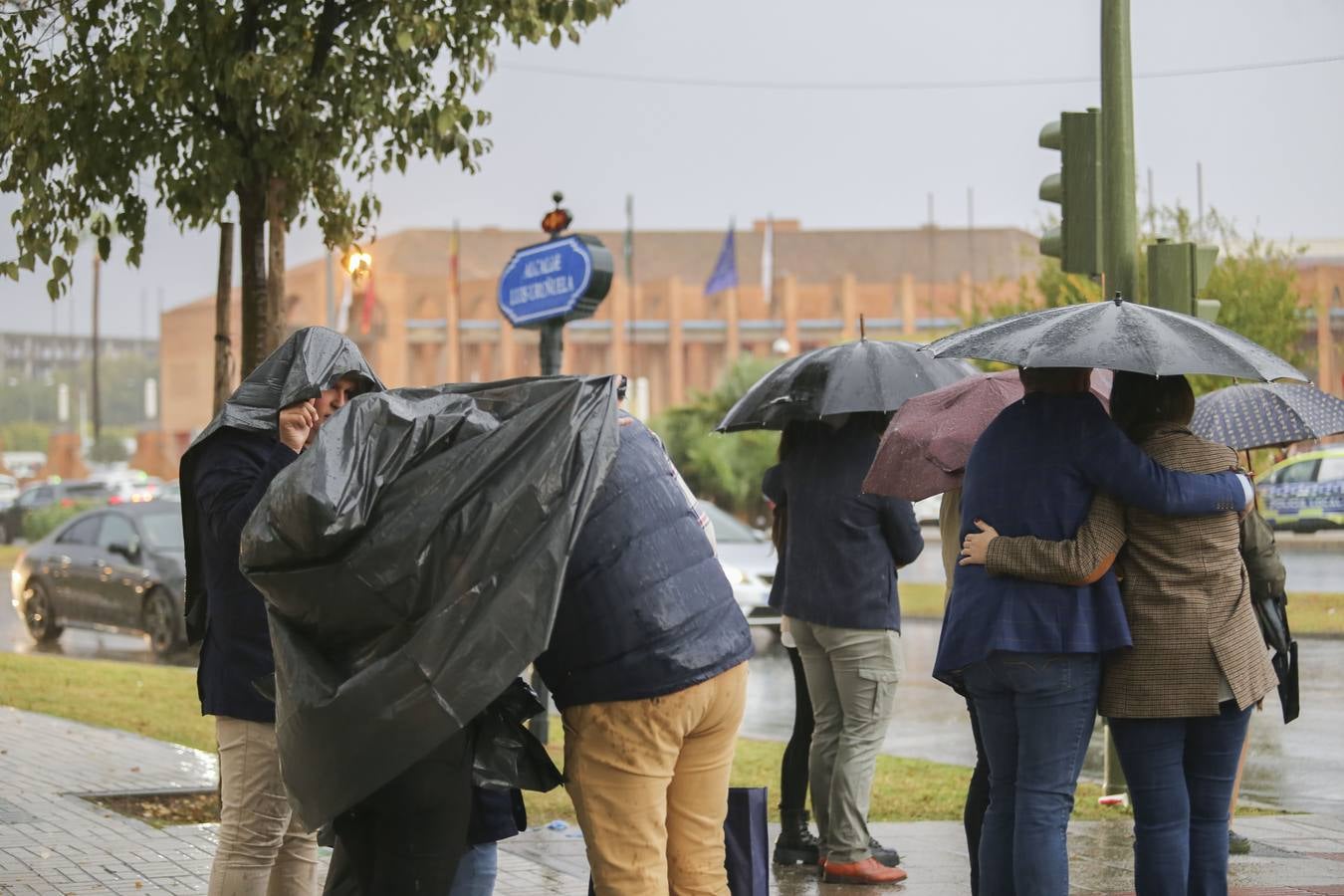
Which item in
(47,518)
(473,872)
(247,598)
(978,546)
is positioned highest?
(978,546)

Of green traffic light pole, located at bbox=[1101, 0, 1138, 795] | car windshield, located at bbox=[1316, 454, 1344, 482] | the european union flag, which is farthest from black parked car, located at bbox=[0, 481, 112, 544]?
green traffic light pole, located at bbox=[1101, 0, 1138, 795]

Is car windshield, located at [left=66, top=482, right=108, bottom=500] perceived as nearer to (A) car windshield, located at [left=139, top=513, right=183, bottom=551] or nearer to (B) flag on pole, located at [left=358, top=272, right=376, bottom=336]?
(B) flag on pole, located at [left=358, top=272, right=376, bottom=336]

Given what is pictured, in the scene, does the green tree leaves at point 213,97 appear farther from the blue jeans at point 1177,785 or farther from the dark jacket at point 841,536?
the blue jeans at point 1177,785

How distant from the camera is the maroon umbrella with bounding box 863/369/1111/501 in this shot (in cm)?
553

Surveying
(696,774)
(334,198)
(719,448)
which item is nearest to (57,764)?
(334,198)

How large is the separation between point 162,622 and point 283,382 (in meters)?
12.6

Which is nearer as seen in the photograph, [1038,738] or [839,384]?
[1038,738]

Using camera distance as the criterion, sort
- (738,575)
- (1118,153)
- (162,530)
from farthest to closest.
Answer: (162,530)
(738,575)
(1118,153)

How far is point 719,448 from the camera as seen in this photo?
4162 cm

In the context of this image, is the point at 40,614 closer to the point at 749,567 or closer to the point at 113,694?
the point at 113,694

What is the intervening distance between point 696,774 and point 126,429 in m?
131

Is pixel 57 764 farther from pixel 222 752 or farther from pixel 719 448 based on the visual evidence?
pixel 719 448

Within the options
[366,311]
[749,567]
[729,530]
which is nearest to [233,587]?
[749,567]

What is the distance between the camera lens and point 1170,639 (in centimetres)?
441
